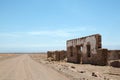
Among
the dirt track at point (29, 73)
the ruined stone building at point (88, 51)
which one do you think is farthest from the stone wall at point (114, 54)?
the dirt track at point (29, 73)

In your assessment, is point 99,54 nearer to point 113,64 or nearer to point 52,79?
point 113,64

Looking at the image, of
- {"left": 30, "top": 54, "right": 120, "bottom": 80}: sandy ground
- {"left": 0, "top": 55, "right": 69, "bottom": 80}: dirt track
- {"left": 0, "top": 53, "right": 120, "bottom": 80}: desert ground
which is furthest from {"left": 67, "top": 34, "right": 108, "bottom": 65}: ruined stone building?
{"left": 0, "top": 55, "right": 69, "bottom": 80}: dirt track

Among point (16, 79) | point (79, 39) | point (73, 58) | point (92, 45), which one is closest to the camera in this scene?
point (16, 79)

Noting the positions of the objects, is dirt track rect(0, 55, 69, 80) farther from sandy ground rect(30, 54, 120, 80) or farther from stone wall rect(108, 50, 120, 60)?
stone wall rect(108, 50, 120, 60)

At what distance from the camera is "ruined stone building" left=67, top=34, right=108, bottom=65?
23.6 metres

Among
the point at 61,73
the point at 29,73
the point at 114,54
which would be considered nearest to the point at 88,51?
the point at 114,54

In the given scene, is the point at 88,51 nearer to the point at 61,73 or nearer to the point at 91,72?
the point at 91,72

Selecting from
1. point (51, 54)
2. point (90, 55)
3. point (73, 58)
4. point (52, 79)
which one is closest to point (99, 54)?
point (90, 55)

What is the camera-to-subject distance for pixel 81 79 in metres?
13.5

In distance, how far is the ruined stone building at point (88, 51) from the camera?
23562mm

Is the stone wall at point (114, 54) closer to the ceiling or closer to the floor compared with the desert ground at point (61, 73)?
closer to the ceiling

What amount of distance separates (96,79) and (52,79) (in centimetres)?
270

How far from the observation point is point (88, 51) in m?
27.2

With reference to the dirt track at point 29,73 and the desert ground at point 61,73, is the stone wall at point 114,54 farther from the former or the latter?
the dirt track at point 29,73
